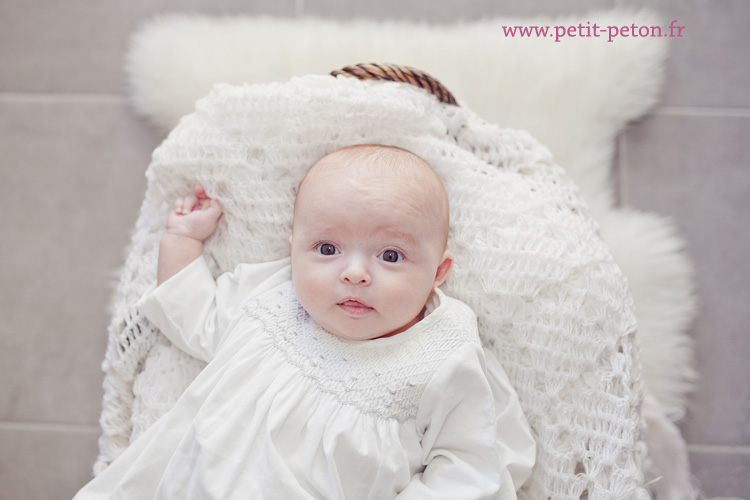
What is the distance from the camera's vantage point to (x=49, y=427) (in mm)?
1283

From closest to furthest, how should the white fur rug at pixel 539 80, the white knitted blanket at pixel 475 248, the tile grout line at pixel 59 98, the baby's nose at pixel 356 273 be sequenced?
the baby's nose at pixel 356 273, the white knitted blanket at pixel 475 248, the white fur rug at pixel 539 80, the tile grout line at pixel 59 98

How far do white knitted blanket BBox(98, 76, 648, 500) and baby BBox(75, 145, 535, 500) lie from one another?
0.07 metres

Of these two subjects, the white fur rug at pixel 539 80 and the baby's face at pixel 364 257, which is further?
the white fur rug at pixel 539 80

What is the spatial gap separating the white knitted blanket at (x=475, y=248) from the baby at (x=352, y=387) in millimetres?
68

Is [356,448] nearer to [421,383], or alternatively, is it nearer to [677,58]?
[421,383]

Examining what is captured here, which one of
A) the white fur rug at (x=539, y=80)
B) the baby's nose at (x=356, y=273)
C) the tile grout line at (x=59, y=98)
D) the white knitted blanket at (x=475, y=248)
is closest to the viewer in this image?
the baby's nose at (x=356, y=273)

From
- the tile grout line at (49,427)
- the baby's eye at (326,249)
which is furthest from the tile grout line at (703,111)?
the tile grout line at (49,427)

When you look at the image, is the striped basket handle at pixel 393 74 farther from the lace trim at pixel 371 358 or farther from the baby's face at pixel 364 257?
the lace trim at pixel 371 358

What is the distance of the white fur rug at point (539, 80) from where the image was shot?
1223 millimetres

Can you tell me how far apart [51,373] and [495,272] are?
992mm

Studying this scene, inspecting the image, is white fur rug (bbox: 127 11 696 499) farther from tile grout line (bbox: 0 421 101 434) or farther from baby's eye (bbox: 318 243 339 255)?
tile grout line (bbox: 0 421 101 434)

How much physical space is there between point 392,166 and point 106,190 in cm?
78

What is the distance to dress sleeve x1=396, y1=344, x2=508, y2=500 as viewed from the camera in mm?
837

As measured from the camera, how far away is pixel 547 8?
1329 millimetres
